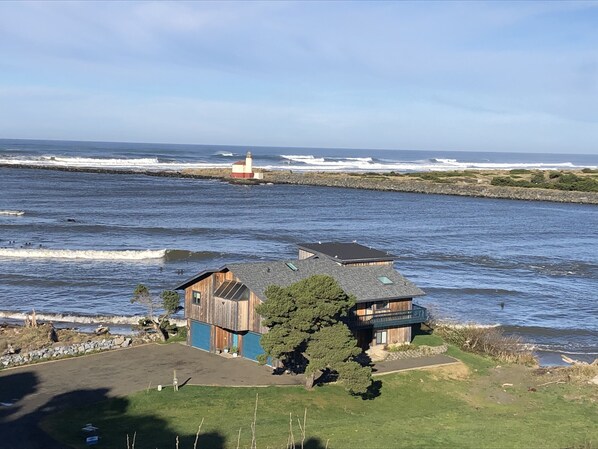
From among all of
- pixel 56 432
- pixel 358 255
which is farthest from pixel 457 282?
pixel 56 432

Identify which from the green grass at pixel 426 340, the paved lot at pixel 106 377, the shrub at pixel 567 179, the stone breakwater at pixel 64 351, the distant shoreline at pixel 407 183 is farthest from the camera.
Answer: the shrub at pixel 567 179

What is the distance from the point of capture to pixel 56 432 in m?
22.6

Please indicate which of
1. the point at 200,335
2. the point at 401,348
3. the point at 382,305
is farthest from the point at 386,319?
the point at 200,335

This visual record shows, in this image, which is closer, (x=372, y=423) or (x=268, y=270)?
(x=372, y=423)

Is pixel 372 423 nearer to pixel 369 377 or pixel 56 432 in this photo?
pixel 369 377

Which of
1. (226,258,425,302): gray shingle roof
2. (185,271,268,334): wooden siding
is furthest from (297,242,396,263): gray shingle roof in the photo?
(185,271,268,334): wooden siding

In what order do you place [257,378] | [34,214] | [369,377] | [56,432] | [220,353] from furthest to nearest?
1. [34,214]
2. [220,353]
3. [257,378]
4. [369,377]
5. [56,432]

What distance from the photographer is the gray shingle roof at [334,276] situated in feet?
102

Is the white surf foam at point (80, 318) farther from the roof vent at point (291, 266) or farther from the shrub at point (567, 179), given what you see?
the shrub at point (567, 179)

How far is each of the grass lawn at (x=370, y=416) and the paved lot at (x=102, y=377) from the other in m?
0.86

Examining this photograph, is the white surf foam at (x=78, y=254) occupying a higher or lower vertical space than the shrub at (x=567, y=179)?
lower

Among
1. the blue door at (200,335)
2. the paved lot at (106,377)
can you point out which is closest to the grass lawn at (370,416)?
the paved lot at (106,377)

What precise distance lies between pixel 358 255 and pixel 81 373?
550 inches

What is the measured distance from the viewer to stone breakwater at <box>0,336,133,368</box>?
29844 mm
